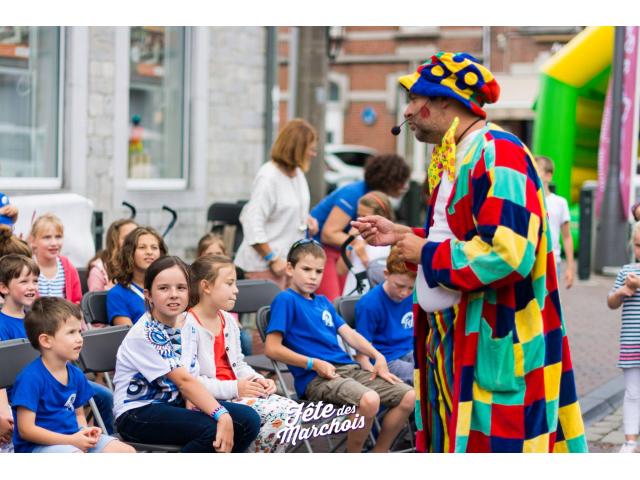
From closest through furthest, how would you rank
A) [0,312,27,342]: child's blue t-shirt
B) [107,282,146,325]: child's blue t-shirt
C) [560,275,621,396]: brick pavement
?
[0,312,27,342]: child's blue t-shirt → [107,282,146,325]: child's blue t-shirt → [560,275,621,396]: brick pavement

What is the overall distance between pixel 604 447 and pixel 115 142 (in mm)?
5748

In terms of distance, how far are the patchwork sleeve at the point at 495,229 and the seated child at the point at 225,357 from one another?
1.77 m

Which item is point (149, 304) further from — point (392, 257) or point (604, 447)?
point (604, 447)

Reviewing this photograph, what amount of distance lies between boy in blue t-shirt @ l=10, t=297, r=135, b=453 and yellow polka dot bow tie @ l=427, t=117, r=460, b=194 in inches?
65.2

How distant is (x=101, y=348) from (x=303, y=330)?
107 cm

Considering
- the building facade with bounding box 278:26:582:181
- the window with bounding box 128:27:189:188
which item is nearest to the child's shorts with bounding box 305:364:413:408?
the window with bounding box 128:27:189:188

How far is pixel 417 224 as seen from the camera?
19.8 metres

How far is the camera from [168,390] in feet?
15.4

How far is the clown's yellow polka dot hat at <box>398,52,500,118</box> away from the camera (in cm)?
338

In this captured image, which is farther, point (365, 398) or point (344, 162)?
point (344, 162)

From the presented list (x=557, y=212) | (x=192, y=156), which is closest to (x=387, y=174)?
(x=557, y=212)

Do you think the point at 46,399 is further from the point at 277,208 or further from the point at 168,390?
the point at 277,208

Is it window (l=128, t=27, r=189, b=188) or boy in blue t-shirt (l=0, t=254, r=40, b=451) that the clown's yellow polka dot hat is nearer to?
boy in blue t-shirt (l=0, t=254, r=40, b=451)
